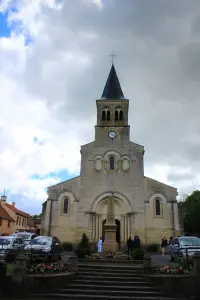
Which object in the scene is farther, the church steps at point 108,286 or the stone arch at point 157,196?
the stone arch at point 157,196

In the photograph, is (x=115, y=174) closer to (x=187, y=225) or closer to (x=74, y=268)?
(x=74, y=268)

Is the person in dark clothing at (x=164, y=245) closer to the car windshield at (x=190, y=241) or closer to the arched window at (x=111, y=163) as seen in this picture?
the car windshield at (x=190, y=241)

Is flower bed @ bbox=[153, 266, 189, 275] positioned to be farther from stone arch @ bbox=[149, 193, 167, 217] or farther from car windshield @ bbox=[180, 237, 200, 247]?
stone arch @ bbox=[149, 193, 167, 217]

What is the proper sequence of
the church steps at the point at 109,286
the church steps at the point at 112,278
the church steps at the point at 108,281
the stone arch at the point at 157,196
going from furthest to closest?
1. the stone arch at the point at 157,196
2. the church steps at the point at 112,278
3. the church steps at the point at 108,281
4. the church steps at the point at 109,286

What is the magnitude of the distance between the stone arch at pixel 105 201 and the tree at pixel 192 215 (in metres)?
22.7

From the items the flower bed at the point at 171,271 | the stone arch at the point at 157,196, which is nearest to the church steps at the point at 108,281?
the flower bed at the point at 171,271

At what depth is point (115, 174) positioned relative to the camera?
102 feet

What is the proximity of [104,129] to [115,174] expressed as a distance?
6.02 m

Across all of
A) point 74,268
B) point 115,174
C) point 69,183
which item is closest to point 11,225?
point 69,183

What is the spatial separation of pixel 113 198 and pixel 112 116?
10.8m

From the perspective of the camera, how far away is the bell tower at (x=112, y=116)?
109 feet

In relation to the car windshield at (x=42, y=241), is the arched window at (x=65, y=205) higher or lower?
higher

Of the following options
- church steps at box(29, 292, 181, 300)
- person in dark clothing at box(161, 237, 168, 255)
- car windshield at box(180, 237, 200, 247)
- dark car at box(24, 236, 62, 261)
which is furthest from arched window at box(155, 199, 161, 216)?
church steps at box(29, 292, 181, 300)

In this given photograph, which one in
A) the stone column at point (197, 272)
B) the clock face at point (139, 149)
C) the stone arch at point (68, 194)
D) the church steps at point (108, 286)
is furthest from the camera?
the clock face at point (139, 149)
